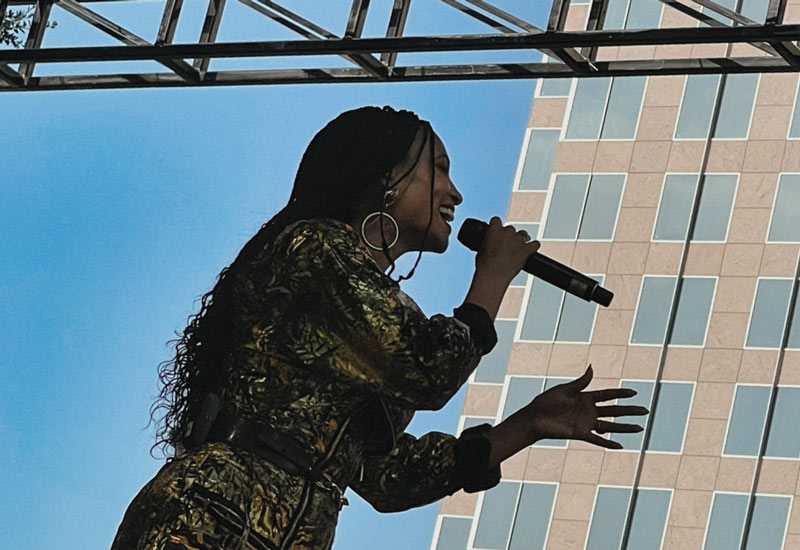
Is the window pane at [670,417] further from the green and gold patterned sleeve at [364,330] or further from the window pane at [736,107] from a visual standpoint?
the green and gold patterned sleeve at [364,330]

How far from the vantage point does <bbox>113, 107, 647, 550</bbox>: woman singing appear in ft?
8.40

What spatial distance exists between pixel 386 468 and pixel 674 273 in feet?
83.1

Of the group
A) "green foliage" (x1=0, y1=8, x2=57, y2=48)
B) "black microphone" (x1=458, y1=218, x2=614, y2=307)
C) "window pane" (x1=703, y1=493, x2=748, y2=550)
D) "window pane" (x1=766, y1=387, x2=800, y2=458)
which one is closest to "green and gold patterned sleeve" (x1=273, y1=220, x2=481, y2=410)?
"black microphone" (x1=458, y1=218, x2=614, y2=307)


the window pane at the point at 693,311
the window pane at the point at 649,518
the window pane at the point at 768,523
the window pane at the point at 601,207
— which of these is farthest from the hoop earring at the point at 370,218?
the window pane at the point at 601,207

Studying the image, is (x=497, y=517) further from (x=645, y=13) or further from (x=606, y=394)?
(x=606, y=394)

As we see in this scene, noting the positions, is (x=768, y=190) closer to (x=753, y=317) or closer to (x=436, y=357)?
(x=753, y=317)

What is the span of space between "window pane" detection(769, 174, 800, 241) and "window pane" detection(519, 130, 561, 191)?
12.3 feet

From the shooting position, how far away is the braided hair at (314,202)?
8.89 ft

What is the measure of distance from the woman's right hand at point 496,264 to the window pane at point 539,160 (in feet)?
88.1

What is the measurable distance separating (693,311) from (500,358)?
304 centimetres

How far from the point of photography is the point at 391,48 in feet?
19.2

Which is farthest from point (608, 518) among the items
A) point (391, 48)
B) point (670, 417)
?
point (391, 48)

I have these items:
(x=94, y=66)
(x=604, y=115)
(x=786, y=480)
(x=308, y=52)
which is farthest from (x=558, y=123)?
(x=308, y=52)

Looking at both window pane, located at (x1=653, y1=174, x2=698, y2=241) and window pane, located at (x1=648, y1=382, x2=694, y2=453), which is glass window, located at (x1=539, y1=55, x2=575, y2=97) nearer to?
window pane, located at (x1=653, y1=174, x2=698, y2=241)
